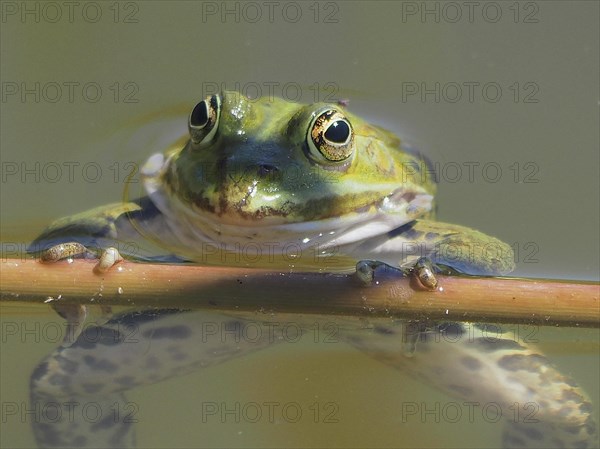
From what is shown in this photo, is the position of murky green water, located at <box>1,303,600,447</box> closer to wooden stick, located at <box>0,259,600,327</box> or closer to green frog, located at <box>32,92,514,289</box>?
green frog, located at <box>32,92,514,289</box>

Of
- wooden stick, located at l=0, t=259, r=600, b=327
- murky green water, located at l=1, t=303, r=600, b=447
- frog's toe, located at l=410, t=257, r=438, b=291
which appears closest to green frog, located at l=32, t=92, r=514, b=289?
wooden stick, located at l=0, t=259, r=600, b=327

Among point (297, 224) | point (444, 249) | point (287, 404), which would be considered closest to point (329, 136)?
point (297, 224)

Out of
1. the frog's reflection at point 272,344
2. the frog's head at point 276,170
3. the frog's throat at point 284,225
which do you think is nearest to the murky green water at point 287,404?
the frog's reflection at point 272,344

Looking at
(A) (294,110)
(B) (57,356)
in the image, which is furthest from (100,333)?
(A) (294,110)

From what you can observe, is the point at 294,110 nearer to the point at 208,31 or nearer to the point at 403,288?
the point at 403,288

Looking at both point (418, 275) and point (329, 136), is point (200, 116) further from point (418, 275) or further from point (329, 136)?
point (418, 275)

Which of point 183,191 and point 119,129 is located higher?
point 119,129
